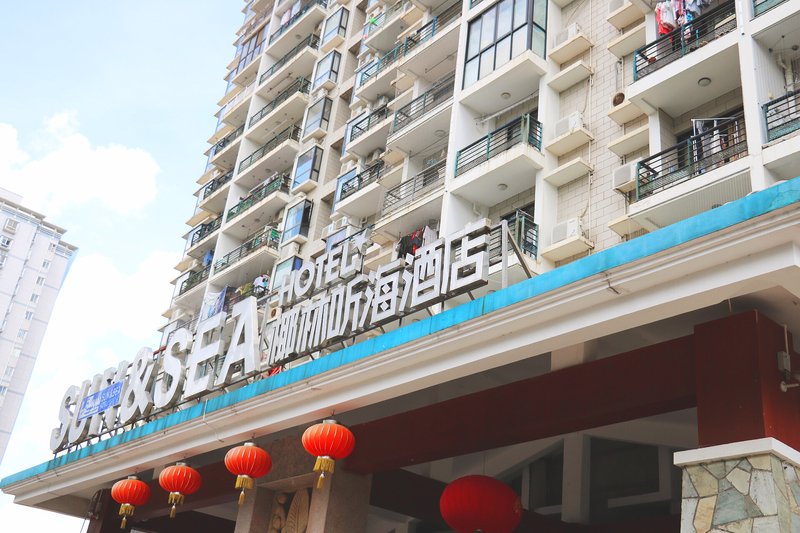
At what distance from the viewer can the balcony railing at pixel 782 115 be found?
12086 mm

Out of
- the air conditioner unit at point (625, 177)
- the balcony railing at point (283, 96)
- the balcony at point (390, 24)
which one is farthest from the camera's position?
the balcony railing at point (283, 96)

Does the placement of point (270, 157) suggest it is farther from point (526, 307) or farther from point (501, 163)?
point (526, 307)

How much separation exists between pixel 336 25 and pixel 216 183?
26.1ft

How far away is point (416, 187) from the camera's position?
20.2 meters

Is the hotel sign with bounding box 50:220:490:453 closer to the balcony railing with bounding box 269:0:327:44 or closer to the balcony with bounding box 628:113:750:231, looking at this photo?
the balcony with bounding box 628:113:750:231

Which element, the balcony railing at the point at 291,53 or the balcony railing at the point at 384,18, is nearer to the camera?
the balcony railing at the point at 384,18

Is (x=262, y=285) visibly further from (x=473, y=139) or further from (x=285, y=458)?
(x=285, y=458)

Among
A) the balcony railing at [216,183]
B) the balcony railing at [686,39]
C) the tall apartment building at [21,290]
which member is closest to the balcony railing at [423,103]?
the balcony railing at [686,39]

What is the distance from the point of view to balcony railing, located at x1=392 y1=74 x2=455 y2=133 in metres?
20.4

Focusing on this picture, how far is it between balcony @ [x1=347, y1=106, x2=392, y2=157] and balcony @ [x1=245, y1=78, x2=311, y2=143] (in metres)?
5.01

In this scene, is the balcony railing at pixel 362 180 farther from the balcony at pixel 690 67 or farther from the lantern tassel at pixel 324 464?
the lantern tassel at pixel 324 464

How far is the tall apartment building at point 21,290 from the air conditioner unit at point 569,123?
60872mm

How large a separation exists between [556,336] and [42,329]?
71.4 m

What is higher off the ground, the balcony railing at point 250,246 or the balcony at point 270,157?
the balcony at point 270,157
